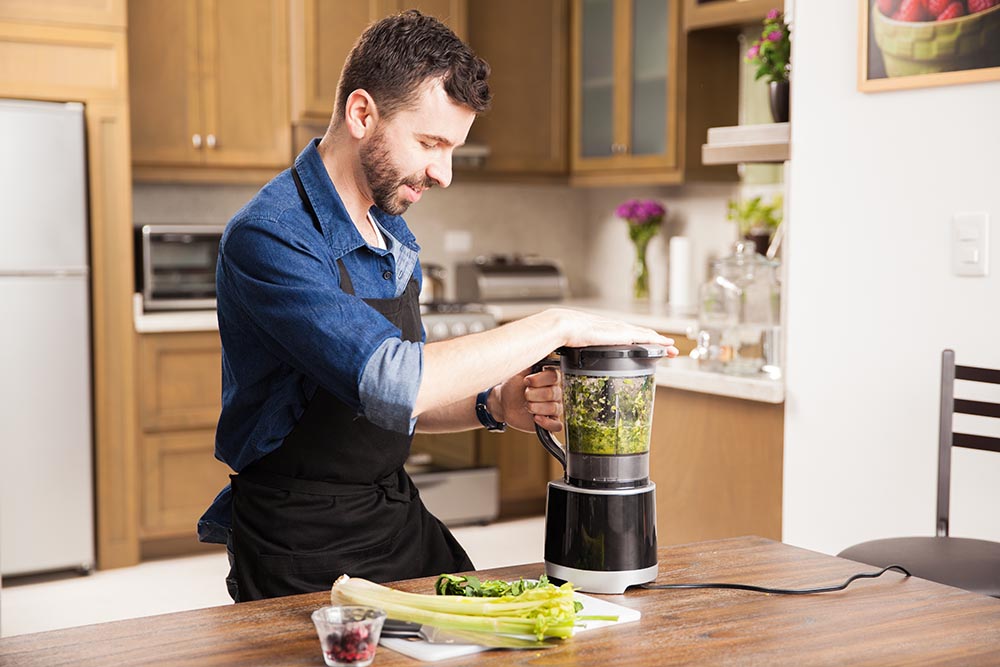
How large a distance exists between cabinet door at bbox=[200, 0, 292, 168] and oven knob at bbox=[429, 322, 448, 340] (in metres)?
0.95

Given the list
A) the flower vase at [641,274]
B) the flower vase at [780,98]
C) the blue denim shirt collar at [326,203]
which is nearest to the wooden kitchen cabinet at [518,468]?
the flower vase at [641,274]

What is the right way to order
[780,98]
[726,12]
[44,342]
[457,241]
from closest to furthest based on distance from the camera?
[780,98], [44,342], [726,12], [457,241]

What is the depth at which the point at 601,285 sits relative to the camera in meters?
5.73

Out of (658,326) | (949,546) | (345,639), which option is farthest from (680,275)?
(345,639)

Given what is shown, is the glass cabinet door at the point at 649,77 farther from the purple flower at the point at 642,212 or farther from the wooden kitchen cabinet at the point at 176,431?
the wooden kitchen cabinet at the point at 176,431

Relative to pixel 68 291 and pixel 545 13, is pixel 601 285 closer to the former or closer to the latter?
pixel 545 13

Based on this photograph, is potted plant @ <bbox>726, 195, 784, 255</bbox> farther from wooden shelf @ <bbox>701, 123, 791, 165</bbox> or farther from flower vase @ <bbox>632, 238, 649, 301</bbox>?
wooden shelf @ <bbox>701, 123, 791, 165</bbox>

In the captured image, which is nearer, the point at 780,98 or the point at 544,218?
the point at 780,98

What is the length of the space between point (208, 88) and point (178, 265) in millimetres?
727

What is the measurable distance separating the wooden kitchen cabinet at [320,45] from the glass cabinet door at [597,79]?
77cm

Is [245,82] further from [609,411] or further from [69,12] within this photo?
[609,411]

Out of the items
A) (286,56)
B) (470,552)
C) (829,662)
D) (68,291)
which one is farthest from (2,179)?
(829,662)

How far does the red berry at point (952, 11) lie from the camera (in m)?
2.39

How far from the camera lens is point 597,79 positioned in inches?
204
